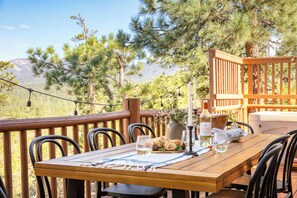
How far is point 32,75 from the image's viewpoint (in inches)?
472

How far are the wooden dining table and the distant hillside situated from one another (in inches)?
328

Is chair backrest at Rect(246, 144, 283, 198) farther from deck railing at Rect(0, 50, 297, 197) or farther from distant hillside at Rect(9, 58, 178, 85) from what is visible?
distant hillside at Rect(9, 58, 178, 85)

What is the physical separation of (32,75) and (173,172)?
1081 centimetres

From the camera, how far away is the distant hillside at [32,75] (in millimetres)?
11086

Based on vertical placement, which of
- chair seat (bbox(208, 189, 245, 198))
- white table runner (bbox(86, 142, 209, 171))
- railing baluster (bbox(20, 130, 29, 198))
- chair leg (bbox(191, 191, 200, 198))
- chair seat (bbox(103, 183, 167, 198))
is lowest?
chair leg (bbox(191, 191, 200, 198))

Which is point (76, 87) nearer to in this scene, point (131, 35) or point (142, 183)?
point (131, 35)

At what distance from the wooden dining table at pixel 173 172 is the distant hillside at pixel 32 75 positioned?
8.34 meters

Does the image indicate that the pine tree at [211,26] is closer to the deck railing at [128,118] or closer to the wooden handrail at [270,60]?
the wooden handrail at [270,60]

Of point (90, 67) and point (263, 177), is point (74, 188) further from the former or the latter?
point (90, 67)

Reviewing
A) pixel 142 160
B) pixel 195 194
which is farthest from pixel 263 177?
pixel 195 194

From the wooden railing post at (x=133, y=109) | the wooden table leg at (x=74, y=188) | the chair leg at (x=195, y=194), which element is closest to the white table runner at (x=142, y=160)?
the wooden table leg at (x=74, y=188)

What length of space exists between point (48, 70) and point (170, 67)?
396 cm

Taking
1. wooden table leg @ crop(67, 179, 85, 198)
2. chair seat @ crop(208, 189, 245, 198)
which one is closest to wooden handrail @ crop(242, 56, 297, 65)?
chair seat @ crop(208, 189, 245, 198)

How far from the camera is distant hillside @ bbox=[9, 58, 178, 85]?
11.1 metres
